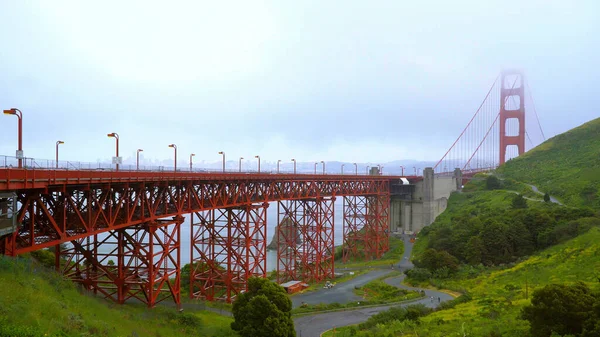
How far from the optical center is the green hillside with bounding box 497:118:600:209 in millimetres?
49400

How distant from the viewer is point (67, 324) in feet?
39.2

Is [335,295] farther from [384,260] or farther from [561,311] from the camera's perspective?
[561,311]

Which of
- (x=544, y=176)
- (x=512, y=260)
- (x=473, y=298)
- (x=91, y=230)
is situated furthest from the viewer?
(x=544, y=176)

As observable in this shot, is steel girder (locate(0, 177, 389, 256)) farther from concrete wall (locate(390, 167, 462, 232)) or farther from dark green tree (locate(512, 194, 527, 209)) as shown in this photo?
concrete wall (locate(390, 167, 462, 232))

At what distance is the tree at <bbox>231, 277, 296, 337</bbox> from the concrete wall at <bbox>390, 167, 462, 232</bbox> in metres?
39.4

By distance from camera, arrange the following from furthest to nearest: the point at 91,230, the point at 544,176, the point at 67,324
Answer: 1. the point at 544,176
2. the point at 91,230
3. the point at 67,324

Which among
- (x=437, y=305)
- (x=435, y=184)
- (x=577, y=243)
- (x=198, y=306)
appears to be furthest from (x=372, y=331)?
(x=435, y=184)

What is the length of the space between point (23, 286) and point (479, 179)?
65355 mm

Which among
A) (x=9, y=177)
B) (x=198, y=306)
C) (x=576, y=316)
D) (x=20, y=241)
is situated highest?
(x=9, y=177)

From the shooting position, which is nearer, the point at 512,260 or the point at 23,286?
the point at 23,286

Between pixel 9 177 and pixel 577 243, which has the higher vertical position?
pixel 9 177

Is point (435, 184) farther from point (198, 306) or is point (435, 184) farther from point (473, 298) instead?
point (198, 306)

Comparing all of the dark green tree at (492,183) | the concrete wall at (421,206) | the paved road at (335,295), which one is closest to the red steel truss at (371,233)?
the concrete wall at (421,206)

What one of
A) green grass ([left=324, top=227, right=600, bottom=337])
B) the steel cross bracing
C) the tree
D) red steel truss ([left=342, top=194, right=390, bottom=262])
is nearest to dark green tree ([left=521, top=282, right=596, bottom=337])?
green grass ([left=324, top=227, right=600, bottom=337])
